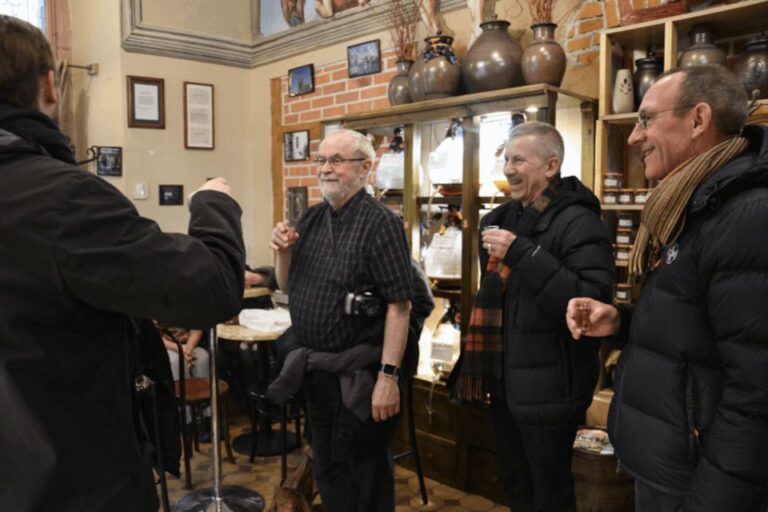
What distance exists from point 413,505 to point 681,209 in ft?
6.53

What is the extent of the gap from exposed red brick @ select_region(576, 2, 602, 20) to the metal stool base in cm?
260

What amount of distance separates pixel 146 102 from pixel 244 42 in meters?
0.89

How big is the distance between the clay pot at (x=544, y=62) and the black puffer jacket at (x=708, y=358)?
1.33 meters

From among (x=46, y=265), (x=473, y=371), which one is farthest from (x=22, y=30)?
(x=473, y=371)

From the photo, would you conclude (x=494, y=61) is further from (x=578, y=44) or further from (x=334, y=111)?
(x=334, y=111)

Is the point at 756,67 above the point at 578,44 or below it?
below

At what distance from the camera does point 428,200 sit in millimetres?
3062

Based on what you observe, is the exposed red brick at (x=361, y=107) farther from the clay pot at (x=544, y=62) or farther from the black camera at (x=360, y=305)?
the black camera at (x=360, y=305)

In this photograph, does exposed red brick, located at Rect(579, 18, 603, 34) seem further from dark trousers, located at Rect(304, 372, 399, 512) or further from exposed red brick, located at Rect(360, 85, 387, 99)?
dark trousers, located at Rect(304, 372, 399, 512)

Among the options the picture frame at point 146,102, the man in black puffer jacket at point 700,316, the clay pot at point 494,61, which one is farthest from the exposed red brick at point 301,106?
the man in black puffer jacket at point 700,316

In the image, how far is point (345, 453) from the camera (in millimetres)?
2119

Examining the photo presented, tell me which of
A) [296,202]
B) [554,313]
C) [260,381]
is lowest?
[260,381]

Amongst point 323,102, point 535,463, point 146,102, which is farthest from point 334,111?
point 535,463

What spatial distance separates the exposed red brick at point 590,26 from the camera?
2781 millimetres
